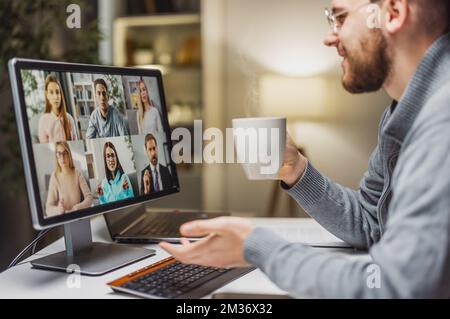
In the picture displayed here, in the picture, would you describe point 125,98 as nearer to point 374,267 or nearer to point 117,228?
point 117,228

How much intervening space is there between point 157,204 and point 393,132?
3.34 m

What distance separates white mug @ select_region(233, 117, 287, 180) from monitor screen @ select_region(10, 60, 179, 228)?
10.1 inches

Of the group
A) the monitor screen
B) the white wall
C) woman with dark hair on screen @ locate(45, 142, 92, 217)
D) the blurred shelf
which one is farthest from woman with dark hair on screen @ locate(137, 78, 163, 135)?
the blurred shelf

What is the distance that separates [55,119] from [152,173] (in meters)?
0.29

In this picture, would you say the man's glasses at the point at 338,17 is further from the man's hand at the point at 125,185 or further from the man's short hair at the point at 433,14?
Answer: the man's hand at the point at 125,185

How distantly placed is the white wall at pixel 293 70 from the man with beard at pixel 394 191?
98.9 inches

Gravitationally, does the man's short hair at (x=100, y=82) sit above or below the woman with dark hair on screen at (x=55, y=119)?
above

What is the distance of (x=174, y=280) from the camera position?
0.93 meters

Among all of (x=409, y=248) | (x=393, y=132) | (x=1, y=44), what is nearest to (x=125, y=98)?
(x=393, y=132)

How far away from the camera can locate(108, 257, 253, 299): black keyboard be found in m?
0.88

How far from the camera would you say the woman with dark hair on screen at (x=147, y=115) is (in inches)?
46.9

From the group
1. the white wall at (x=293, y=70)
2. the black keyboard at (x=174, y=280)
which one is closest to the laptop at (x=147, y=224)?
the black keyboard at (x=174, y=280)

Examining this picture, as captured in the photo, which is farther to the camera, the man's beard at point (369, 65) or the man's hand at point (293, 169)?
the man's hand at point (293, 169)

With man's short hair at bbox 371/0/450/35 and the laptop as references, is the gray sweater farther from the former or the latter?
the laptop
